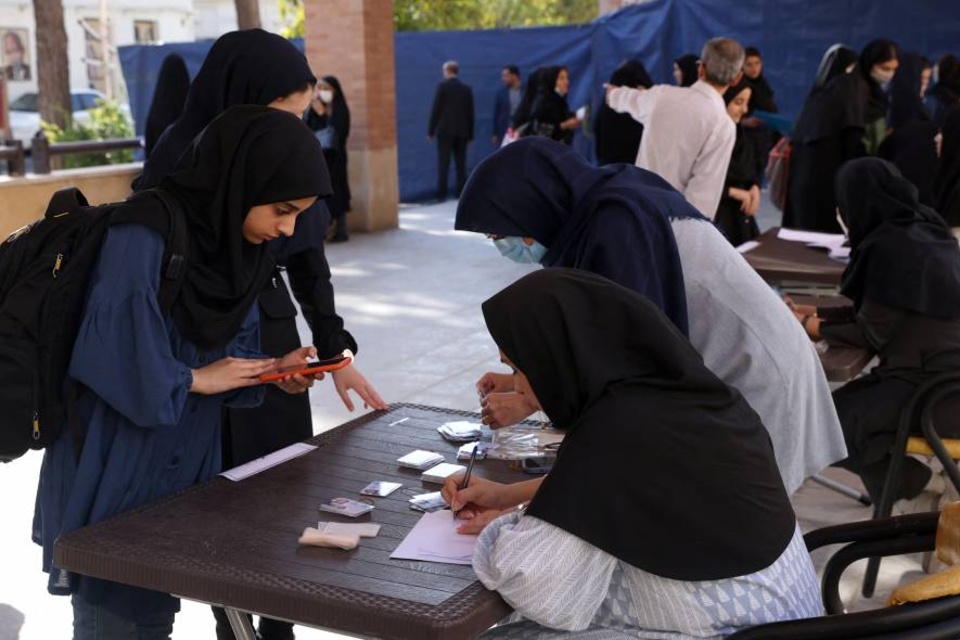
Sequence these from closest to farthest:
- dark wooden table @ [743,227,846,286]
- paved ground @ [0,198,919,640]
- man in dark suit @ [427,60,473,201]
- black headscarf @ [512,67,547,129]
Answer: paved ground @ [0,198,919,640] → dark wooden table @ [743,227,846,286] → black headscarf @ [512,67,547,129] → man in dark suit @ [427,60,473,201]

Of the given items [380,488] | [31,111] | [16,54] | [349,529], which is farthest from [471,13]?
[349,529]

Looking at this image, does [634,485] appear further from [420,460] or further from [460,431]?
[460,431]

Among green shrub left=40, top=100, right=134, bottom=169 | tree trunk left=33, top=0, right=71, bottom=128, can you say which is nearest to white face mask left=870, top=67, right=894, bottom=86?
green shrub left=40, top=100, right=134, bottom=169

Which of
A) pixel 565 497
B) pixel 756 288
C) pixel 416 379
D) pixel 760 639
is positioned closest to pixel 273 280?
pixel 756 288

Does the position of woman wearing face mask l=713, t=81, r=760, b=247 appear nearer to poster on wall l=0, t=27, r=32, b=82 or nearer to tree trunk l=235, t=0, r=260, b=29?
tree trunk l=235, t=0, r=260, b=29

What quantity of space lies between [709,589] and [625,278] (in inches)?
29.4

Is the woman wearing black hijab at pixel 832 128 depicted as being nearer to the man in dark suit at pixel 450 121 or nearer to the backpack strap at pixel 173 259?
the backpack strap at pixel 173 259

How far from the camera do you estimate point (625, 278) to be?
8.32ft

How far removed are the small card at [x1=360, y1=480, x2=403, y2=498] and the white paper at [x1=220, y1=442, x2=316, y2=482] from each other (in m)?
0.27

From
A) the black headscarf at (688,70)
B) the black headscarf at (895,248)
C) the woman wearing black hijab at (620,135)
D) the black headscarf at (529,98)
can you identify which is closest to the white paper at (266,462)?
the black headscarf at (895,248)

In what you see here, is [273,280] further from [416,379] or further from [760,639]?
[416,379]

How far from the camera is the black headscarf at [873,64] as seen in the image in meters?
7.21

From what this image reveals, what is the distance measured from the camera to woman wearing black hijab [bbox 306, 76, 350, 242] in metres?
10.9

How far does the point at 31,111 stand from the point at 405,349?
21.8m
